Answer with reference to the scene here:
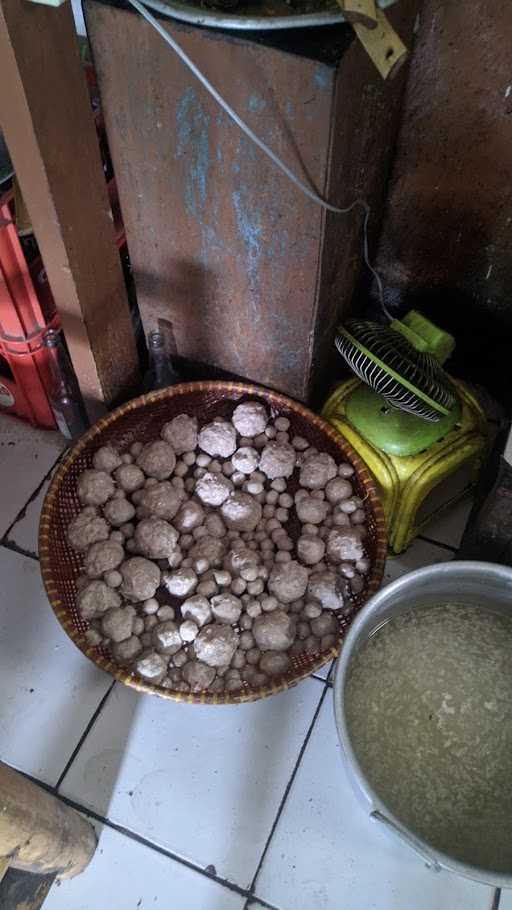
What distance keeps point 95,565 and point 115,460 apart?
181 mm

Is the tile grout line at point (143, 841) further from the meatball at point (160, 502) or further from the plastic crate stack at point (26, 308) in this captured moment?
the plastic crate stack at point (26, 308)

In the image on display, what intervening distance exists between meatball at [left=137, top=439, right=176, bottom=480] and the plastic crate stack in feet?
0.85

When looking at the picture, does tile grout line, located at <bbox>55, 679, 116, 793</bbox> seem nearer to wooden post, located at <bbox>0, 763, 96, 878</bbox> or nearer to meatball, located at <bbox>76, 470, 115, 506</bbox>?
wooden post, located at <bbox>0, 763, 96, 878</bbox>

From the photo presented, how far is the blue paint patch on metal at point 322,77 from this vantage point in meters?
0.83

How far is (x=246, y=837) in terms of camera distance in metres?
1.12

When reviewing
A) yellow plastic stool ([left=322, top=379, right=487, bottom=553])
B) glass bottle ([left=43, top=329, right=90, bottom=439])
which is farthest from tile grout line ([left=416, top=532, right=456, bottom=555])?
glass bottle ([left=43, top=329, right=90, bottom=439])

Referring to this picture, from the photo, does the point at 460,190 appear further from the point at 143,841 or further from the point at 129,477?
the point at 143,841

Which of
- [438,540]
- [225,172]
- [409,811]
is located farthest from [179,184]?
[409,811]

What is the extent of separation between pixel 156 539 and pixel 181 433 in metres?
0.19

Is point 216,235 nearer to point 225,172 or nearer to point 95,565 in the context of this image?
point 225,172

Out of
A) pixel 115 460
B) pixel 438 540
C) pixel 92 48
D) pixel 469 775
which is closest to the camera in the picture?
pixel 92 48

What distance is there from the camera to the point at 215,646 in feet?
3.62

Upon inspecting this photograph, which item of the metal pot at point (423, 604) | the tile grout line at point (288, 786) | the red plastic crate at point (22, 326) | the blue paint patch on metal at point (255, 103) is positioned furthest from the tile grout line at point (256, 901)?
the blue paint patch on metal at point (255, 103)

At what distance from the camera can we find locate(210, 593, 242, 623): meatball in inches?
44.9
